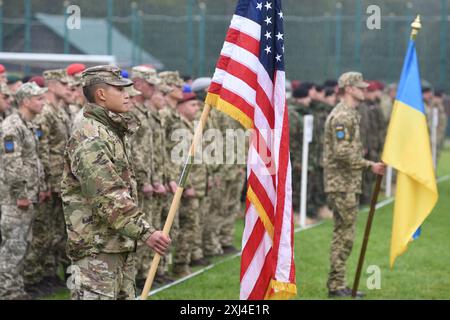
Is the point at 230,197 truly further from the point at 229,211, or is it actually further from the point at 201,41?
the point at 201,41

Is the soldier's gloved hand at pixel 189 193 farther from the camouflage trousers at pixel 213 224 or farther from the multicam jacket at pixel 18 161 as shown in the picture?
the multicam jacket at pixel 18 161

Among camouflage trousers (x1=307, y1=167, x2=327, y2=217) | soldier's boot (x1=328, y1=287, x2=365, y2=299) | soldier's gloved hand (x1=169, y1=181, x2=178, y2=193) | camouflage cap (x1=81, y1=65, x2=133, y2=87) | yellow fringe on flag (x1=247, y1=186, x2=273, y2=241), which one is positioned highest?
camouflage cap (x1=81, y1=65, x2=133, y2=87)

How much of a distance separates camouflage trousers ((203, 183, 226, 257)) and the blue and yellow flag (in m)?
3.95

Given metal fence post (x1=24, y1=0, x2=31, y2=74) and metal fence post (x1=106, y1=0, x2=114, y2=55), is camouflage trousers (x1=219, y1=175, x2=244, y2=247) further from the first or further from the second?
metal fence post (x1=24, y1=0, x2=31, y2=74)

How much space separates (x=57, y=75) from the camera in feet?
37.8

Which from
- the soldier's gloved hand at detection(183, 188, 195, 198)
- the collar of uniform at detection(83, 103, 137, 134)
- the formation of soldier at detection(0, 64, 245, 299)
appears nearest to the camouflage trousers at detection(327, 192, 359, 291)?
the formation of soldier at detection(0, 64, 245, 299)

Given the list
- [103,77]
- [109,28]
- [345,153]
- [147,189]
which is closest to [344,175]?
[345,153]

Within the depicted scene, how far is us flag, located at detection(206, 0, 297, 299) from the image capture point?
23.4 ft

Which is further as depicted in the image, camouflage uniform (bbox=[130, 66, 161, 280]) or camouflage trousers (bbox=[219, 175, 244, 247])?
camouflage trousers (bbox=[219, 175, 244, 247])

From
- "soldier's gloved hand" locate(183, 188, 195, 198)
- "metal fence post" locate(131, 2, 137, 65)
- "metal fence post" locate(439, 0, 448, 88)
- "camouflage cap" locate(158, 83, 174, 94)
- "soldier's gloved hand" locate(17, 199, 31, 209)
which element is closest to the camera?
"soldier's gloved hand" locate(17, 199, 31, 209)

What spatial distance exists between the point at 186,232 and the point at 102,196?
5.93 m

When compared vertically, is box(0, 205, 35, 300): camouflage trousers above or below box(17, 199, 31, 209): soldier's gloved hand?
below

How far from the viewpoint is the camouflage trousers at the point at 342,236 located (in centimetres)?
1107

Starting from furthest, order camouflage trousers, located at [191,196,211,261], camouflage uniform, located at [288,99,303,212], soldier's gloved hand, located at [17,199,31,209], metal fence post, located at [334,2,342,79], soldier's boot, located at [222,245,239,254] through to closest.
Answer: metal fence post, located at [334,2,342,79]
camouflage uniform, located at [288,99,303,212]
soldier's boot, located at [222,245,239,254]
camouflage trousers, located at [191,196,211,261]
soldier's gloved hand, located at [17,199,31,209]
